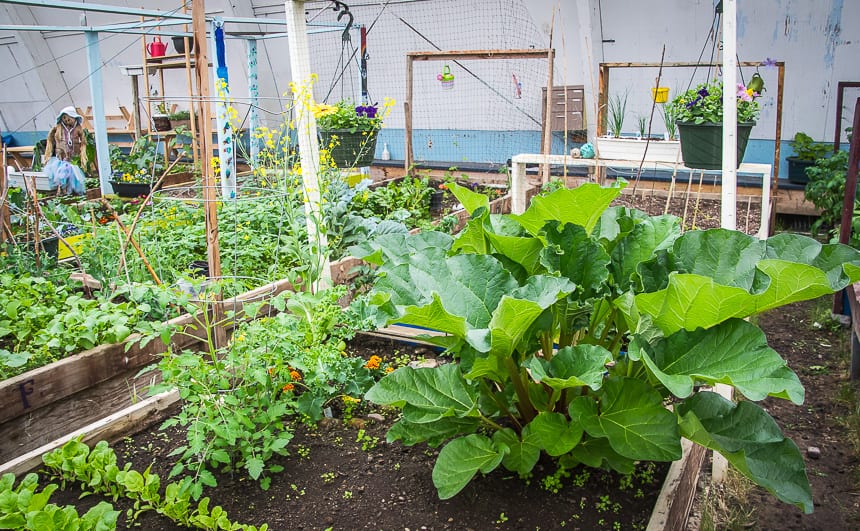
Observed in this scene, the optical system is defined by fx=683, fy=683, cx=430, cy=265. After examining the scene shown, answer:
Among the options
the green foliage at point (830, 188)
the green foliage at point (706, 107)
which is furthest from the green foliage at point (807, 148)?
the green foliage at point (706, 107)

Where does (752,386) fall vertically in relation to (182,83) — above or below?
below

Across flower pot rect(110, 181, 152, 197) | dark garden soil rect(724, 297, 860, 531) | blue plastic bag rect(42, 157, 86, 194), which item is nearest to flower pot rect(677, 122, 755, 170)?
dark garden soil rect(724, 297, 860, 531)

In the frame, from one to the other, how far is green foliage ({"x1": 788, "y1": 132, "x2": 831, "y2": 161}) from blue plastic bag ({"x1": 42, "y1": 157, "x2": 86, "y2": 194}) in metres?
6.98

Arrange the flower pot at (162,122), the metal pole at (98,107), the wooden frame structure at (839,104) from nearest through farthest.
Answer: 1. the wooden frame structure at (839,104)
2. the metal pole at (98,107)
3. the flower pot at (162,122)

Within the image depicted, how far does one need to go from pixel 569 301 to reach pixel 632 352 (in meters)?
0.33

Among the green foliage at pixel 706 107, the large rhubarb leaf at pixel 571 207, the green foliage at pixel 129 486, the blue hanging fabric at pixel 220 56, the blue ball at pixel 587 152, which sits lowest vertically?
the green foliage at pixel 129 486

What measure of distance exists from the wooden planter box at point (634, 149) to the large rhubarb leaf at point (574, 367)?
3069mm

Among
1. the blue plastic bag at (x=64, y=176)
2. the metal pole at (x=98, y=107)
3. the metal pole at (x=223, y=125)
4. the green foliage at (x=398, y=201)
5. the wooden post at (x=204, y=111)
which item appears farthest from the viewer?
the metal pole at (x=98, y=107)

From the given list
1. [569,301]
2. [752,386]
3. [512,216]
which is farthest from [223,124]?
[752,386]

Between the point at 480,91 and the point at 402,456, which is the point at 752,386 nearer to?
the point at 402,456

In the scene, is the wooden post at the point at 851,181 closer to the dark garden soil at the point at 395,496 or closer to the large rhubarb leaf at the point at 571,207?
the large rhubarb leaf at the point at 571,207

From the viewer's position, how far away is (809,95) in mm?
6746

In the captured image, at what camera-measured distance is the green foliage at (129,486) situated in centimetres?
164

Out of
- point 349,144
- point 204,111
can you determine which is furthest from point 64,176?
point 204,111
